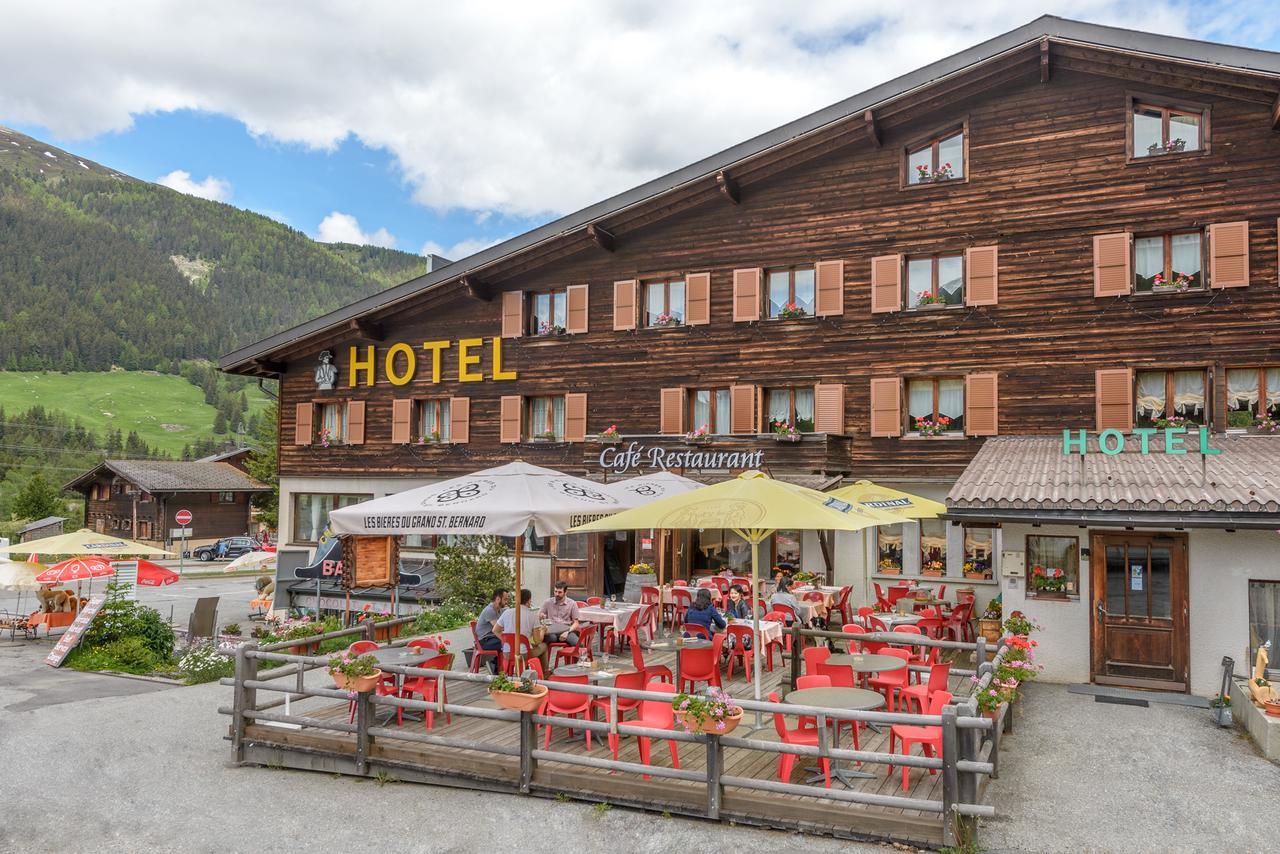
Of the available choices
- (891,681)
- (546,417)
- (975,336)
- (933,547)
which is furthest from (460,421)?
(891,681)

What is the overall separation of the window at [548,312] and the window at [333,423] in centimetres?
734

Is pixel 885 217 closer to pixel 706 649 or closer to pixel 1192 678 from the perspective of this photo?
pixel 1192 678

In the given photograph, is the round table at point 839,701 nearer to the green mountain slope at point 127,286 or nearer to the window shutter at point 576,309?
the window shutter at point 576,309

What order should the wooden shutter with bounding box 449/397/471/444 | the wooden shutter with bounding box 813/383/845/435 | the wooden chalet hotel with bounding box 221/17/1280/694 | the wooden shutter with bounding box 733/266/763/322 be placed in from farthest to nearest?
the wooden shutter with bounding box 449/397/471/444
the wooden shutter with bounding box 733/266/763/322
the wooden shutter with bounding box 813/383/845/435
the wooden chalet hotel with bounding box 221/17/1280/694

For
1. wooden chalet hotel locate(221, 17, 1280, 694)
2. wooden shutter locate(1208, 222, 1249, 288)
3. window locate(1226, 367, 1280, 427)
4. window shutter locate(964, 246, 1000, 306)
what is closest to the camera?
wooden chalet hotel locate(221, 17, 1280, 694)

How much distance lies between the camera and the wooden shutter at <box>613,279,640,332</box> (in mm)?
23312

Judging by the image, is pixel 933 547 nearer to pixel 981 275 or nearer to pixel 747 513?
pixel 981 275

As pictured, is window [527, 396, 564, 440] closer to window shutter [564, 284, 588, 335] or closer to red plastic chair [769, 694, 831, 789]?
window shutter [564, 284, 588, 335]

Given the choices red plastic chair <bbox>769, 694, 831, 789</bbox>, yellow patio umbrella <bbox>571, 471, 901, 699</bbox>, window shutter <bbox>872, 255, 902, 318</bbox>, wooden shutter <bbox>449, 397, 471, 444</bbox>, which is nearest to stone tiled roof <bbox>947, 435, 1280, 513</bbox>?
yellow patio umbrella <bbox>571, 471, 901, 699</bbox>

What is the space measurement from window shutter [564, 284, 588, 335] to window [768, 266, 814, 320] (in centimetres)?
514

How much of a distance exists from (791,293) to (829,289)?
1062 mm

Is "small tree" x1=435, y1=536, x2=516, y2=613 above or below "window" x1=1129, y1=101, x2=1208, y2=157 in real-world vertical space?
below

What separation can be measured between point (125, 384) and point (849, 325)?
15227cm

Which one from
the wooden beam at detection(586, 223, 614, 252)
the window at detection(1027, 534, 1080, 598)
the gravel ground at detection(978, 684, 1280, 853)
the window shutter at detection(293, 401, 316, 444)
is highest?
the wooden beam at detection(586, 223, 614, 252)
